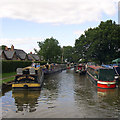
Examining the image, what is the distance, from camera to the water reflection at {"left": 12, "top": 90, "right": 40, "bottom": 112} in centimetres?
1450

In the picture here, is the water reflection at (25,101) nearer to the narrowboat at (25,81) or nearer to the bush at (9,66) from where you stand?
the narrowboat at (25,81)

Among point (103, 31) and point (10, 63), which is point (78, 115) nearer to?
point (10, 63)

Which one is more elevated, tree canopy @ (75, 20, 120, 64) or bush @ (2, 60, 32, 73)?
tree canopy @ (75, 20, 120, 64)

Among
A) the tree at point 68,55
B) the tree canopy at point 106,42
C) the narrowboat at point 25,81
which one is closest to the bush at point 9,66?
the narrowboat at point 25,81

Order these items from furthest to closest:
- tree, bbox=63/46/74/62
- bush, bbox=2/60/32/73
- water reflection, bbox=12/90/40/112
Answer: tree, bbox=63/46/74/62 → bush, bbox=2/60/32/73 → water reflection, bbox=12/90/40/112

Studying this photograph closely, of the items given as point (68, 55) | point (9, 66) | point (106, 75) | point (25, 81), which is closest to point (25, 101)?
point (25, 81)

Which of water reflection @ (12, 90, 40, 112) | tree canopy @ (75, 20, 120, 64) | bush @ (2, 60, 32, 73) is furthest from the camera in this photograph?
tree canopy @ (75, 20, 120, 64)

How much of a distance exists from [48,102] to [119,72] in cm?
1951

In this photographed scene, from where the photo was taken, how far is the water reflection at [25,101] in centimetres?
1450

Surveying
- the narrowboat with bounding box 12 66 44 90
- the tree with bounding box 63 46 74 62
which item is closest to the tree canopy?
the narrowboat with bounding box 12 66 44 90

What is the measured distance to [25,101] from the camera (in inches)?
665

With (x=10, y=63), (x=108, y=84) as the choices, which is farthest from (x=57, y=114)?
(x=10, y=63)

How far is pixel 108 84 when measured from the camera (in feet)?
77.4

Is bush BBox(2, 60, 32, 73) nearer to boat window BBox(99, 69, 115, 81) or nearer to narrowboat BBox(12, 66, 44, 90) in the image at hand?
narrowboat BBox(12, 66, 44, 90)
